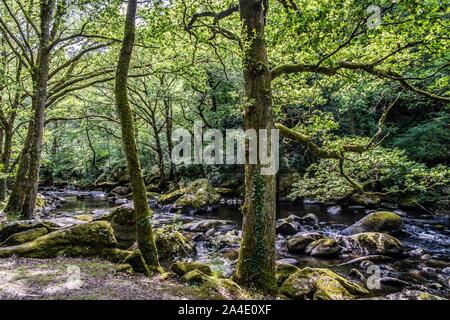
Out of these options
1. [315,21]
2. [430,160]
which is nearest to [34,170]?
[315,21]

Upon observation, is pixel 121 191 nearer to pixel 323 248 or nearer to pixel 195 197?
pixel 195 197

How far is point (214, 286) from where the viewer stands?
5875 millimetres

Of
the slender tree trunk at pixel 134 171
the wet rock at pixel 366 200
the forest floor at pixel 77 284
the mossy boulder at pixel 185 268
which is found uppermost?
the slender tree trunk at pixel 134 171

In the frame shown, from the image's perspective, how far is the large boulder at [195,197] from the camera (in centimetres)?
2017

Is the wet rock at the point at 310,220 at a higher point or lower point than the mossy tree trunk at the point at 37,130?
lower

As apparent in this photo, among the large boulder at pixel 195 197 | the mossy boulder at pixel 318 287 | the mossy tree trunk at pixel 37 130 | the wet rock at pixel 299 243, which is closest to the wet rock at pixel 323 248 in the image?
the wet rock at pixel 299 243

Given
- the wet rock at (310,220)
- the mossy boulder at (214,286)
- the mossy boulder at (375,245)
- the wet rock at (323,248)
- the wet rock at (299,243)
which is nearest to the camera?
the mossy boulder at (214,286)

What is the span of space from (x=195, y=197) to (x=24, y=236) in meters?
12.8

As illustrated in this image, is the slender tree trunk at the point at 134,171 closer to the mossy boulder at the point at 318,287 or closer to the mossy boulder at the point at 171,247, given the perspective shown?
the mossy boulder at the point at 171,247

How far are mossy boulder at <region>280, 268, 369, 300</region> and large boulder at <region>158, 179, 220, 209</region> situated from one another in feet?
44.1

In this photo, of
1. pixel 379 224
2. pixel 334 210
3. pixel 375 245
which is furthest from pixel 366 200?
pixel 375 245

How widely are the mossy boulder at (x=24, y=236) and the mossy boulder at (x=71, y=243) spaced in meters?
0.54

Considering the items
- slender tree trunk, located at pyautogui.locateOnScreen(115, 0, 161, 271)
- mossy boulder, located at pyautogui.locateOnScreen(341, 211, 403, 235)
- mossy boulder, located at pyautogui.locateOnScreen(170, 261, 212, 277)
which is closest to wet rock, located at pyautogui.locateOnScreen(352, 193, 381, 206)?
mossy boulder, located at pyautogui.locateOnScreen(341, 211, 403, 235)
